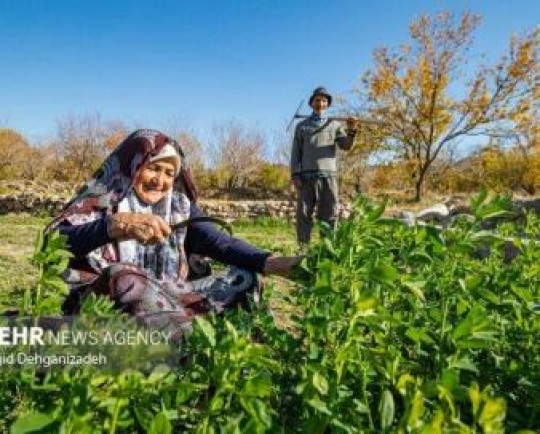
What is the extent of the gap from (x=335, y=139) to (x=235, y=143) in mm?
21495

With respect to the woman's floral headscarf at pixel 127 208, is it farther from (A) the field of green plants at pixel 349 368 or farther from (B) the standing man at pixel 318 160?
(B) the standing man at pixel 318 160

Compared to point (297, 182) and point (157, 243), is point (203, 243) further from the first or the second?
point (297, 182)

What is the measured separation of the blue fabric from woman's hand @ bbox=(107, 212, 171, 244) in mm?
107

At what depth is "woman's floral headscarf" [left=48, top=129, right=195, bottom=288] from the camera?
94.6 inches

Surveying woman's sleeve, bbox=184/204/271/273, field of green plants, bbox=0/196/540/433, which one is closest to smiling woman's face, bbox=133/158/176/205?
woman's sleeve, bbox=184/204/271/273

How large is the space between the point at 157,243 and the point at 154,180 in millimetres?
464

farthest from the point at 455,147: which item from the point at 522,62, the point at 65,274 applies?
the point at 65,274

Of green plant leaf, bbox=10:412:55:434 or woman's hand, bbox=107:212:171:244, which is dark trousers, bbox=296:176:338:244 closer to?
woman's hand, bbox=107:212:171:244

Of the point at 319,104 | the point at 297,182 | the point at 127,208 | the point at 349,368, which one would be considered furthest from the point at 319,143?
the point at 349,368

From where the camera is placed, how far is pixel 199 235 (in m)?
2.68

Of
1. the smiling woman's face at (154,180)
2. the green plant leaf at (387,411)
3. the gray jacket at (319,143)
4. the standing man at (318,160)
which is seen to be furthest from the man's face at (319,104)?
the green plant leaf at (387,411)

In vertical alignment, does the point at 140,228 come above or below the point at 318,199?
above

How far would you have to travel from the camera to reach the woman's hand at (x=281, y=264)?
67.7 inches

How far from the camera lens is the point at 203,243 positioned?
2658 mm
